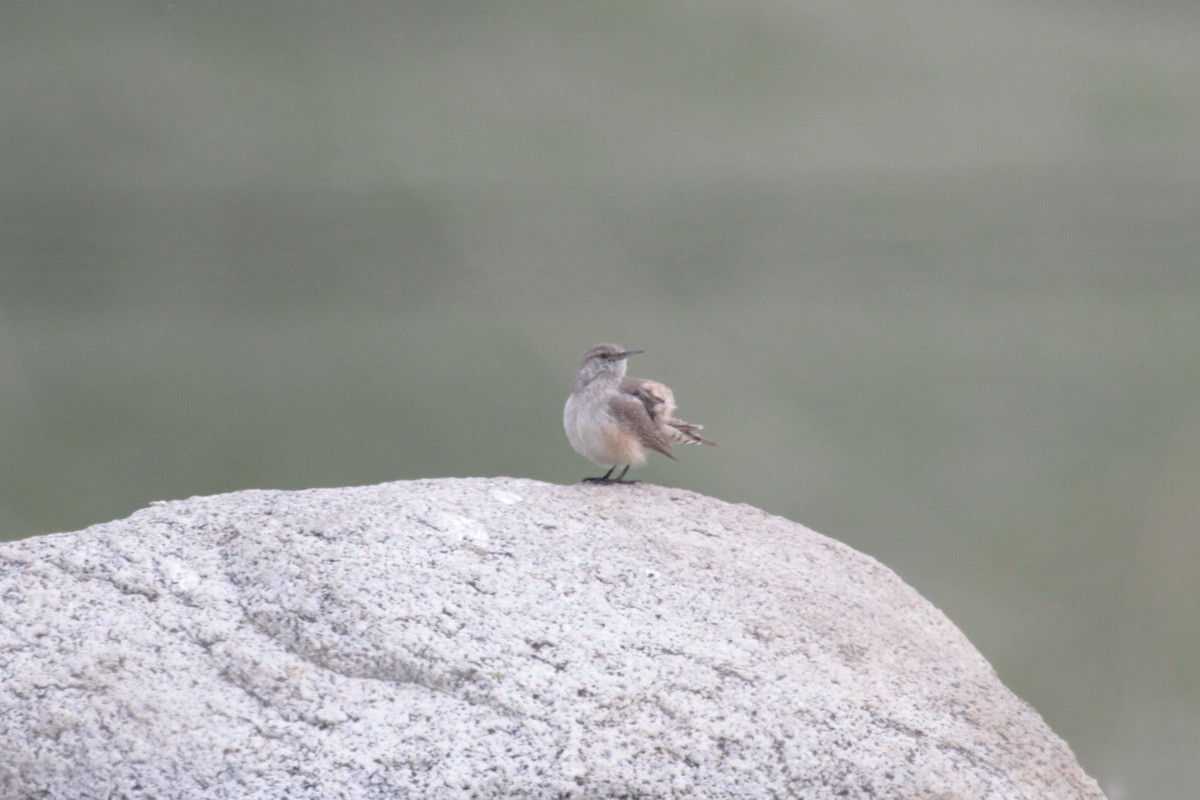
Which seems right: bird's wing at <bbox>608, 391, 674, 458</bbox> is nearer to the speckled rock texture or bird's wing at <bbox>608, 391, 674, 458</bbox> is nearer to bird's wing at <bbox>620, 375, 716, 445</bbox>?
bird's wing at <bbox>620, 375, 716, 445</bbox>

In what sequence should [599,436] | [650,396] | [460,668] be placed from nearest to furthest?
[460,668] < [599,436] < [650,396]

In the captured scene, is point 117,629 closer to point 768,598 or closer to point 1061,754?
point 768,598

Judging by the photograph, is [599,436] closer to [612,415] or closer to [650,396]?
[612,415]

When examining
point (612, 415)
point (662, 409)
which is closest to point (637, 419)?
point (612, 415)

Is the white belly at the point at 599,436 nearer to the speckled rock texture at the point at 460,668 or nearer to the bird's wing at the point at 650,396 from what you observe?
the bird's wing at the point at 650,396

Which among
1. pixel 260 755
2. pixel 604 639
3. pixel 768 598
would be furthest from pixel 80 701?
pixel 768 598

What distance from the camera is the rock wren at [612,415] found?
4.41 m

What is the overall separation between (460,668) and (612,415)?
4.87 ft

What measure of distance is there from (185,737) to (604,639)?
3.60 feet

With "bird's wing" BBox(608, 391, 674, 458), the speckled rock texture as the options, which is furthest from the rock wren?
the speckled rock texture

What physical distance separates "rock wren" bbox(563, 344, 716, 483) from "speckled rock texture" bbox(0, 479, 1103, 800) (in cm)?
60

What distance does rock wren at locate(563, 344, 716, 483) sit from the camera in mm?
4410

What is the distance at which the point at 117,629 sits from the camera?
3.23 metres

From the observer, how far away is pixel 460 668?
314cm
